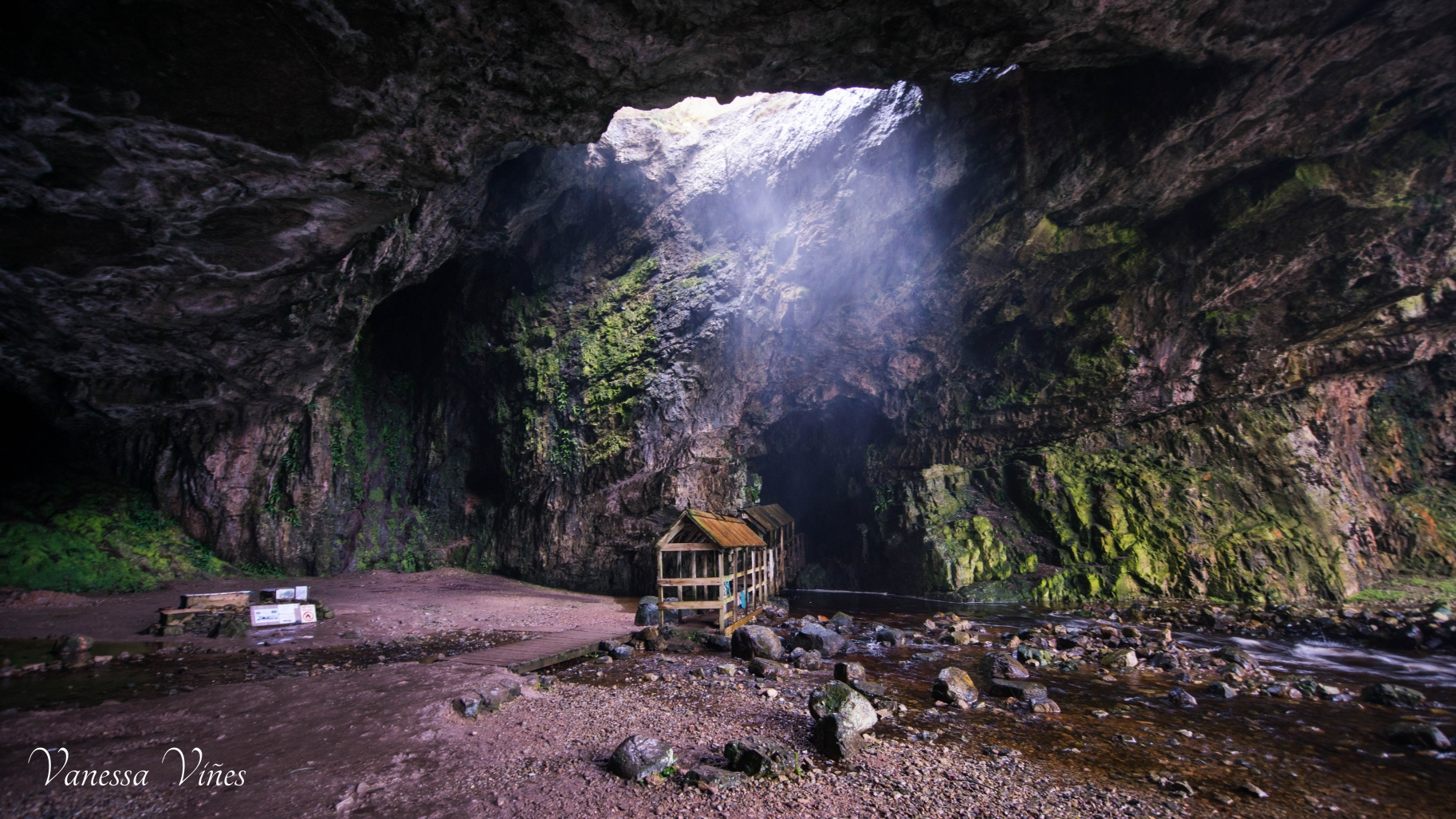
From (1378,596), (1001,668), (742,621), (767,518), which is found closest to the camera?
(1001,668)

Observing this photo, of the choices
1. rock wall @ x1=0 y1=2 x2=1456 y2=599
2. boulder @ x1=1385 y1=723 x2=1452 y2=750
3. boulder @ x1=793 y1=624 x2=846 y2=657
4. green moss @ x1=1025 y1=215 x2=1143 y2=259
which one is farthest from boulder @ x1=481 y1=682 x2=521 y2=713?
green moss @ x1=1025 y1=215 x2=1143 y2=259

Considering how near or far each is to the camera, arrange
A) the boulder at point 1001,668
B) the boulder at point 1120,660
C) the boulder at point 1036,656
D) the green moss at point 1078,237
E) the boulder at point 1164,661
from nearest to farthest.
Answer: the boulder at point 1001,668
the boulder at point 1164,661
the boulder at point 1120,660
the boulder at point 1036,656
the green moss at point 1078,237

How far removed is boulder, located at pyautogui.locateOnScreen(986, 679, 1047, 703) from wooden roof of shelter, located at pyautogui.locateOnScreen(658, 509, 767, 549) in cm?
591

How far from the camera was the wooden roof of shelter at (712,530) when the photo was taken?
12508 mm

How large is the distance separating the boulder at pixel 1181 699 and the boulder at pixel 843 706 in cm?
452

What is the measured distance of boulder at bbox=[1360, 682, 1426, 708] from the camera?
25.2ft

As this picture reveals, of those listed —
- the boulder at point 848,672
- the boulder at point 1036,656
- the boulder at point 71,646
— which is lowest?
the boulder at point 1036,656

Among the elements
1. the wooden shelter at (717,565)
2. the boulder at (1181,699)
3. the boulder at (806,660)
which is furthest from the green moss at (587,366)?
the boulder at (1181,699)

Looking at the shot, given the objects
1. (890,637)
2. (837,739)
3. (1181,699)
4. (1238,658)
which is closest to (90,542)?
(837,739)

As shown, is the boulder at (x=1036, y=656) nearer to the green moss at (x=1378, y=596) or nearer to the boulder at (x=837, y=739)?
the boulder at (x=837, y=739)

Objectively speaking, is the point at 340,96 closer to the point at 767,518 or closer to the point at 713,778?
the point at 713,778

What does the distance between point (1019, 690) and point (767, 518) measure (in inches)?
473

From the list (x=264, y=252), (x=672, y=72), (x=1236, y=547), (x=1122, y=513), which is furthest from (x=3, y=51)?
(x=1236, y=547)

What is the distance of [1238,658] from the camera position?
959cm
